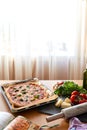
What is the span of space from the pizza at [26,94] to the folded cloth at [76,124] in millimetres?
233

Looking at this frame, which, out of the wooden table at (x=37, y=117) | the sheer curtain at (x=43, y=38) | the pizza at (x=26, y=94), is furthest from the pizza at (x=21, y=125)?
the sheer curtain at (x=43, y=38)

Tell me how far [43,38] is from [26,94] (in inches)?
44.4

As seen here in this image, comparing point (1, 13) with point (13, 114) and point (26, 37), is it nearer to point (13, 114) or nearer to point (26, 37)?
point (26, 37)

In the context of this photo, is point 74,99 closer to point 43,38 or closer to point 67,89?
point 67,89

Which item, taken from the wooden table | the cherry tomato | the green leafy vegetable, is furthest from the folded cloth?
the green leafy vegetable

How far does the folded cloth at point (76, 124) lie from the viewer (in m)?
1.00

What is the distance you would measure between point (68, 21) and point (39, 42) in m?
0.36

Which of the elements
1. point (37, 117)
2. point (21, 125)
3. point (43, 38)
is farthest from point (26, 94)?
point (43, 38)

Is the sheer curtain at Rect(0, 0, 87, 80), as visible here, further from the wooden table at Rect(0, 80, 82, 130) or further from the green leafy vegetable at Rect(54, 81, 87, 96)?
the wooden table at Rect(0, 80, 82, 130)

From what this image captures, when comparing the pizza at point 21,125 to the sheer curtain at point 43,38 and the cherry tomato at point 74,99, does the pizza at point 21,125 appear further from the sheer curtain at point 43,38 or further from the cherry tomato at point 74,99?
the sheer curtain at point 43,38

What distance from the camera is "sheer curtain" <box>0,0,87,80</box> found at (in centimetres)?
229

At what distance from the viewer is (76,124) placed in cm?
103

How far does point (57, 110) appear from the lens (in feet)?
3.86

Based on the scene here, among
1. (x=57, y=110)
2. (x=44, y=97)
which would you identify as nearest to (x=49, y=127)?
(x=57, y=110)
